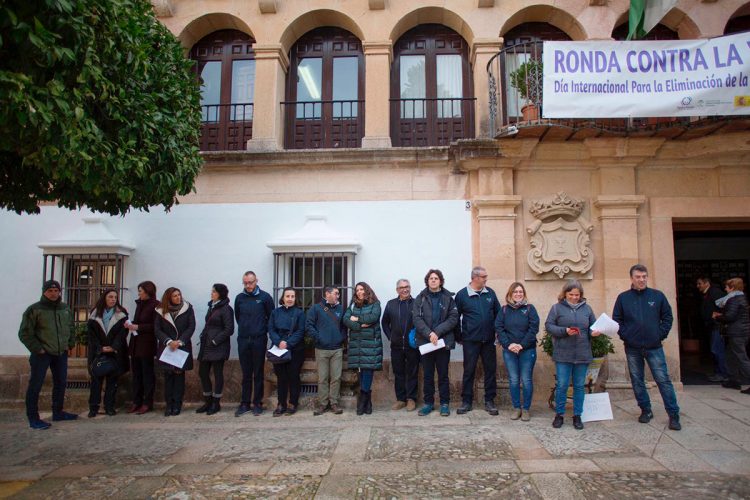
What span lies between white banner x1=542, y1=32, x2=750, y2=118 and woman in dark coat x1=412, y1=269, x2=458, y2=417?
2916mm

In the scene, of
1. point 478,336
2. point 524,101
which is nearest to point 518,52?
point 524,101

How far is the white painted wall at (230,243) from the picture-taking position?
809cm

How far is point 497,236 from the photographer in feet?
26.1

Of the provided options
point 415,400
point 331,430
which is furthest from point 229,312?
point 415,400

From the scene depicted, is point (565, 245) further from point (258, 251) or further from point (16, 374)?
point (16, 374)

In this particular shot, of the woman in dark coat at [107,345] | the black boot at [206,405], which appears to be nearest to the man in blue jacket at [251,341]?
the black boot at [206,405]

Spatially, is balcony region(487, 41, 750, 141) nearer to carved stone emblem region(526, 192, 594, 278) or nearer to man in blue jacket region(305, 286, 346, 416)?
carved stone emblem region(526, 192, 594, 278)

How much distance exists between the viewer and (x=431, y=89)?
8.94m

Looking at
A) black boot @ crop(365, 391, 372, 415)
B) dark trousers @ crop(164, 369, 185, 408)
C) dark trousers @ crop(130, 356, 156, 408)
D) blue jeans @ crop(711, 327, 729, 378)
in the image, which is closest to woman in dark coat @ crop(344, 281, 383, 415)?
black boot @ crop(365, 391, 372, 415)

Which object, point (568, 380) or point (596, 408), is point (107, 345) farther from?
point (596, 408)

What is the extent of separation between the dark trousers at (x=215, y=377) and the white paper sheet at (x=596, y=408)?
477 cm

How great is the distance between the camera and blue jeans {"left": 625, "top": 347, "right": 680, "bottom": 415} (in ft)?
19.2

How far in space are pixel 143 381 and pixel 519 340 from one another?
17.3ft

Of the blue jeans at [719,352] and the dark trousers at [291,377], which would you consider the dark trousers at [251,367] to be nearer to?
the dark trousers at [291,377]
